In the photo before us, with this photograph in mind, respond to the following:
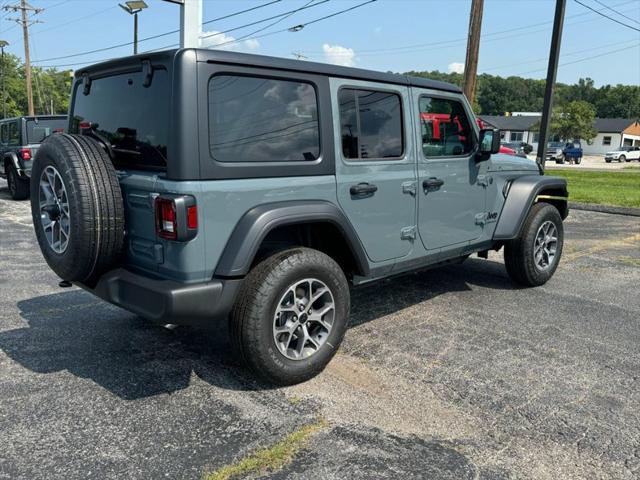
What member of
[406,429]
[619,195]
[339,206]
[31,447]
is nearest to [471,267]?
[339,206]

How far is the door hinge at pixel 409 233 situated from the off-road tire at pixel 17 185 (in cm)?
1093

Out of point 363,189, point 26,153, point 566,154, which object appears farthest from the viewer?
point 566,154

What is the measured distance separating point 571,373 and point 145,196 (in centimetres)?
289

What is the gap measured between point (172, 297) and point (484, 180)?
307cm

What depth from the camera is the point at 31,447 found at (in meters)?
2.64

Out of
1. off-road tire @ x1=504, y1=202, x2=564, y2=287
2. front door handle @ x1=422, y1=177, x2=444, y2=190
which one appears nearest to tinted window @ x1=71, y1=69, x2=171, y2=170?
front door handle @ x1=422, y1=177, x2=444, y2=190

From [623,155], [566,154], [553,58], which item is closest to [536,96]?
[623,155]

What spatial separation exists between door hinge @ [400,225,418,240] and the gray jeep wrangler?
1 cm

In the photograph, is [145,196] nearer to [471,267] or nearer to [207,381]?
[207,381]

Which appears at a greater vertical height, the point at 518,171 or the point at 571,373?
the point at 518,171

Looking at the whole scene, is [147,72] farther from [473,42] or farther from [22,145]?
[473,42]

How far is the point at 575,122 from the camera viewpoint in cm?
6103

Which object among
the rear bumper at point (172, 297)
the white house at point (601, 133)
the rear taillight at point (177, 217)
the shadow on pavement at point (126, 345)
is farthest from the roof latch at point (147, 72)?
the white house at point (601, 133)

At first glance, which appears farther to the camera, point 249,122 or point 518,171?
point 518,171
